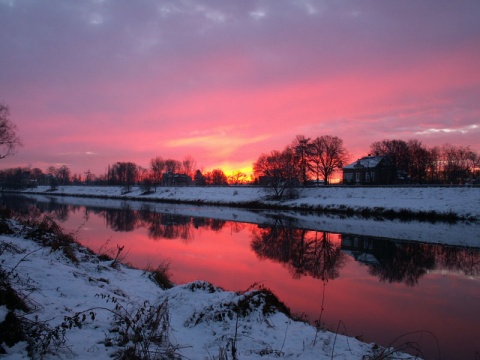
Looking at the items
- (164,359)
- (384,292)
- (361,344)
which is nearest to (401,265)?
(384,292)

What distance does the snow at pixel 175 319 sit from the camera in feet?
16.5

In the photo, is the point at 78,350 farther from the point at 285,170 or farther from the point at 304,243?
the point at 285,170

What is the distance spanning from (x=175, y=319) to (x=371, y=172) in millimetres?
76550

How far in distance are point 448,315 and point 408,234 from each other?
56.9 ft

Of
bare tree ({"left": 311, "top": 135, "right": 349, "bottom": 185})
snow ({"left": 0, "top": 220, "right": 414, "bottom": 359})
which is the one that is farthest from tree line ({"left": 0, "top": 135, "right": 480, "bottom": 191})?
snow ({"left": 0, "top": 220, "right": 414, "bottom": 359})

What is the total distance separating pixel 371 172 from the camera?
7631 centimetres

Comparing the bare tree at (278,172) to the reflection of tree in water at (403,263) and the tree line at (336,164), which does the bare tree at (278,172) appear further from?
the reflection of tree in water at (403,263)

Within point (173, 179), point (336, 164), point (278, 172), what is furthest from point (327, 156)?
point (173, 179)

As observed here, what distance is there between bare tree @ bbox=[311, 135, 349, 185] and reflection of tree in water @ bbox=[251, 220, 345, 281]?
50035 mm

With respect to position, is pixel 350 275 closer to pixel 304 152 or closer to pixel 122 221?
pixel 122 221

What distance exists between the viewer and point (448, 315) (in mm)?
9453

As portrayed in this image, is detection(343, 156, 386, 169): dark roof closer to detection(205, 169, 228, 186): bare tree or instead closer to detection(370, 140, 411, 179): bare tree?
detection(370, 140, 411, 179): bare tree

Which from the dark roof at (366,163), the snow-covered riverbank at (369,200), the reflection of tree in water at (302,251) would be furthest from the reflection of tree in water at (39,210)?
the dark roof at (366,163)

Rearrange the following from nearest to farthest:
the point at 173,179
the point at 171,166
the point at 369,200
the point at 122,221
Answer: the point at 122,221, the point at 369,200, the point at 173,179, the point at 171,166
